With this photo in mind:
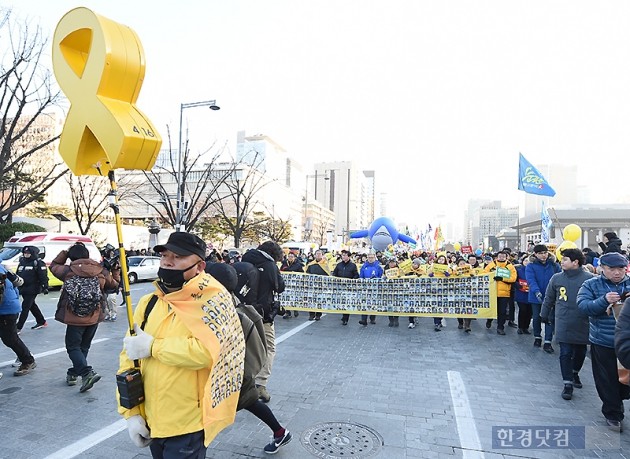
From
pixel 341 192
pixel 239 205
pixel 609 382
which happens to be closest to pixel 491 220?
pixel 341 192

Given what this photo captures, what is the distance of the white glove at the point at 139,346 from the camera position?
88.9 inches

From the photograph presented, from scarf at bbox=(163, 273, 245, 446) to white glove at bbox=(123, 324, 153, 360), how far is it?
23 centimetres

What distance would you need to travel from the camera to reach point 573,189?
69375 mm

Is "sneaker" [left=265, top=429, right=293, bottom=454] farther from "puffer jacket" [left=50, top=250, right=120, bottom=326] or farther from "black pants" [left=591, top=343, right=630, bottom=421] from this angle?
"black pants" [left=591, top=343, right=630, bottom=421]

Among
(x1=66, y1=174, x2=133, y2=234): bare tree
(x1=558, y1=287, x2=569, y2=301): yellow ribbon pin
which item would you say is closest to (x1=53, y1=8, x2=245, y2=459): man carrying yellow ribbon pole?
(x1=558, y1=287, x2=569, y2=301): yellow ribbon pin

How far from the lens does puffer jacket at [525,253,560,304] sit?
7.86 m

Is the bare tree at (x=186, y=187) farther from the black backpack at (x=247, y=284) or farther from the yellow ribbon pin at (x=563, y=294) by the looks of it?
the yellow ribbon pin at (x=563, y=294)

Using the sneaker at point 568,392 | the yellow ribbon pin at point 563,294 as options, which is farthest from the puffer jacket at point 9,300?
the yellow ribbon pin at point 563,294

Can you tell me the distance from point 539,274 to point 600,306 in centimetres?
397

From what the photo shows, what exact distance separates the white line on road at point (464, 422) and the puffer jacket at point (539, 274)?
3.12m

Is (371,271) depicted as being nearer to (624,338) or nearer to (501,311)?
(501,311)

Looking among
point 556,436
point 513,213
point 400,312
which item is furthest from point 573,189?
point 513,213

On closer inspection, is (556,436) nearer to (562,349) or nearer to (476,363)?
(562,349)

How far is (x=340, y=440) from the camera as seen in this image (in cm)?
397
